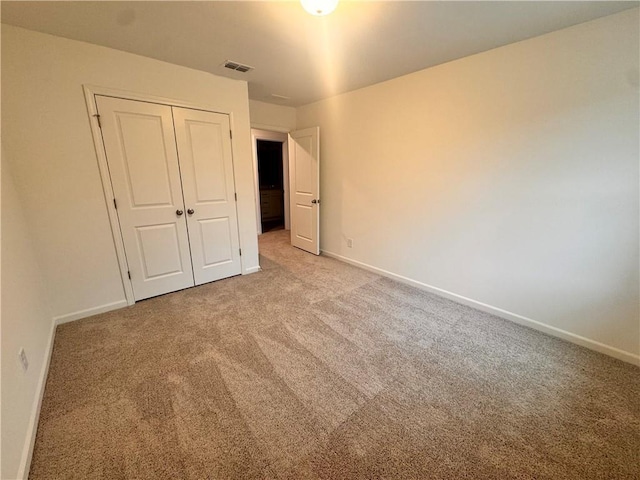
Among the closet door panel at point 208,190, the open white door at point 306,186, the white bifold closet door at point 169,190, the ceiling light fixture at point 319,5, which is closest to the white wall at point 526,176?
the open white door at point 306,186

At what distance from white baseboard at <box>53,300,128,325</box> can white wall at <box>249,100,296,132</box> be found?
2872mm

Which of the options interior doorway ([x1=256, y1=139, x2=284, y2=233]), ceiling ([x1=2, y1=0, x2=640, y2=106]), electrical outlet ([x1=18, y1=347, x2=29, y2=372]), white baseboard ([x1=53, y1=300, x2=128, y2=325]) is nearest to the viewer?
electrical outlet ([x1=18, y1=347, x2=29, y2=372])

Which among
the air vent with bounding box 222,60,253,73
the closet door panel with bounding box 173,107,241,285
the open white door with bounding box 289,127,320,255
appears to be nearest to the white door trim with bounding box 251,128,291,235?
the open white door with bounding box 289,127,320,255

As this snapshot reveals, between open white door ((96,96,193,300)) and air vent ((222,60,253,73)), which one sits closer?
open white door ((96,96,193,300))

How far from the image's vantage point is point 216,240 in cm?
316

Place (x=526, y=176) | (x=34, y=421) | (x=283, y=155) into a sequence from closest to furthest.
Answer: (x=34, y=421) < (x=526, y=176) < (x=283, y=155)

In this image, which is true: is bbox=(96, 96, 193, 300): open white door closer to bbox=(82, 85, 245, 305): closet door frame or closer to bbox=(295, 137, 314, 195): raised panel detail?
bbox=(82, 85, 245, 305): closet door frame

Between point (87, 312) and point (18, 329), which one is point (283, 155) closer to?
point (87, 312)

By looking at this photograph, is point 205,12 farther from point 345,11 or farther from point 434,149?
point 434,149

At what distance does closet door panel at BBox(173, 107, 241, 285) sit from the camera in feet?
9.06

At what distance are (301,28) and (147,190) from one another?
2067 millimetres

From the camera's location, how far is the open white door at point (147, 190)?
238 cm

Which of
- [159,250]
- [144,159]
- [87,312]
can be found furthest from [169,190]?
[87,312]

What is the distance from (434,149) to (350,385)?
2381 mm
